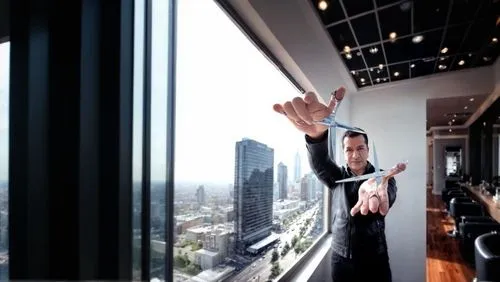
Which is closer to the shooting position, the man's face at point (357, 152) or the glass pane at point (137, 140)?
the glass pane at point (137, 140)

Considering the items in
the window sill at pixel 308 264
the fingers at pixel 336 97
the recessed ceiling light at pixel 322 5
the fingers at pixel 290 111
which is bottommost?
the window sill at pixel 308 264

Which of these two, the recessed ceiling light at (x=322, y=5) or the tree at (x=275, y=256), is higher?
the recessed ceiling light at (x=322, y=5)

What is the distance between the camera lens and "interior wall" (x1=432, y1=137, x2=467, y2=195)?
515 inches

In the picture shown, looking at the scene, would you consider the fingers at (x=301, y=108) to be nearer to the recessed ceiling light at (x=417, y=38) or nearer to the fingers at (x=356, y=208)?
the fingers at (x=356, y=208)

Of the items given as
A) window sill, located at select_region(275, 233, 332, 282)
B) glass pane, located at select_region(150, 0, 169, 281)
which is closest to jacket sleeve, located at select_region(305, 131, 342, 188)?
glass pane, located at select_region(150, 0, 169, 281)

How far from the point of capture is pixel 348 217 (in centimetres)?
124

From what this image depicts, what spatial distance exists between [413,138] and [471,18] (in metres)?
1.25

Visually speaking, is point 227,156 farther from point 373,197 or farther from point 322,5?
point 322,5

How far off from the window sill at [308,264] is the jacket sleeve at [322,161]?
1198 mm

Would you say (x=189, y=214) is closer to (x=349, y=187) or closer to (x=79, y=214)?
(x=79, y=214)

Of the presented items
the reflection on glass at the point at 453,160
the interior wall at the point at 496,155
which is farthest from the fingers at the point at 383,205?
the reflection on glass at the point at 453,160

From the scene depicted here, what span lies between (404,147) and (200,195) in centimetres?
275

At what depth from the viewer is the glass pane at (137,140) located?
2.61 ft

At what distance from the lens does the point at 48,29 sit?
73 cm
